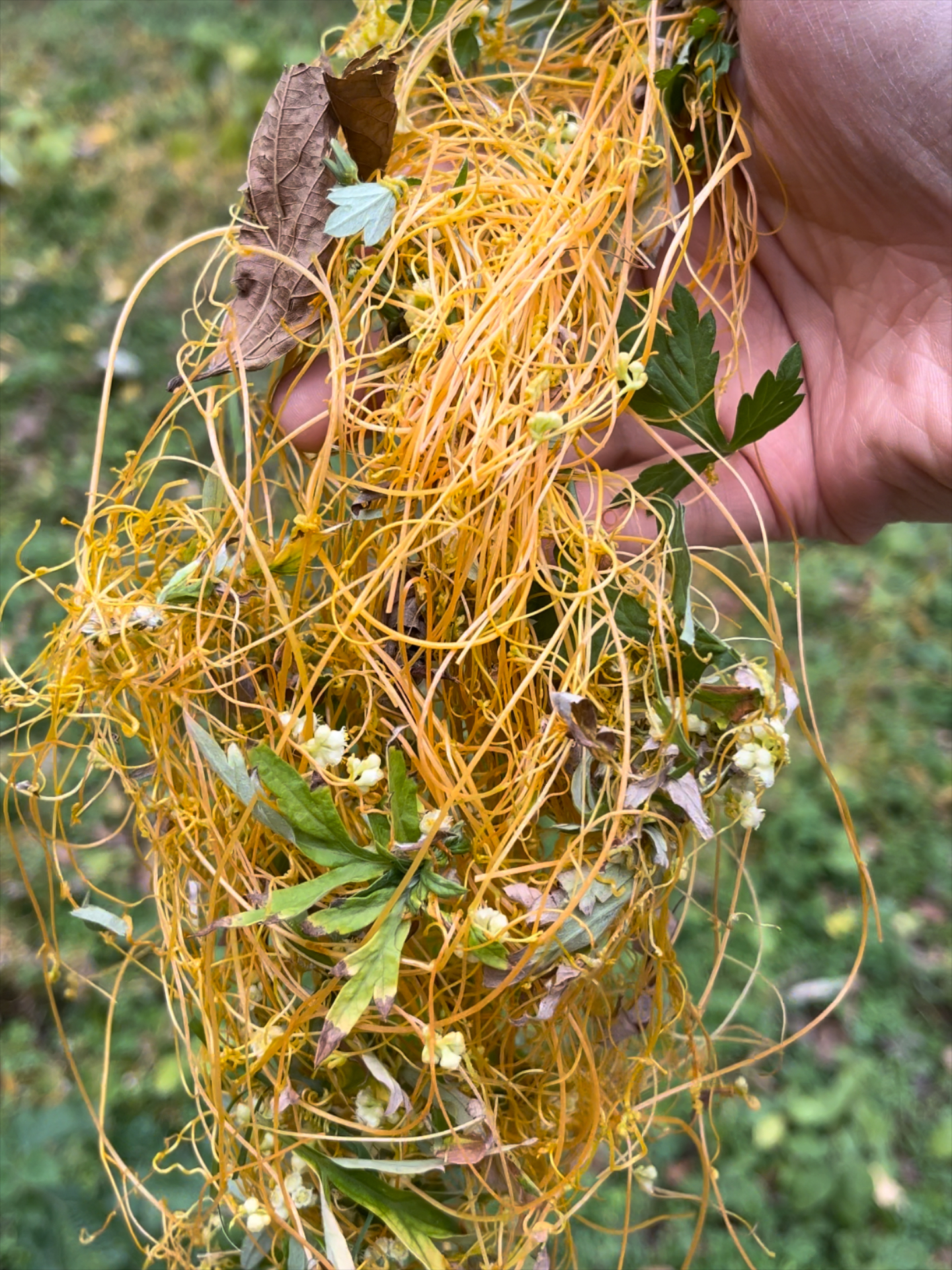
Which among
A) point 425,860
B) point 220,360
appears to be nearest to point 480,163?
point 220,360

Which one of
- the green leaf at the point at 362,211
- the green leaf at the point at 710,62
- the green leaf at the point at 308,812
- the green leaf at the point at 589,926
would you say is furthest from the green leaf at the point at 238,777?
the green leaf at the point at 710,62

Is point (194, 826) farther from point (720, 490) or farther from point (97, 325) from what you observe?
point (97, 325)

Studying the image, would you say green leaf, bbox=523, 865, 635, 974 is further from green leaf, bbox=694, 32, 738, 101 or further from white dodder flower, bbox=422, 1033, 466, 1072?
green leaf, bbox=694, 32, 738, 101

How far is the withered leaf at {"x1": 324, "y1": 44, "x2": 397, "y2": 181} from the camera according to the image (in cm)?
104

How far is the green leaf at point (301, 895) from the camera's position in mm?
944

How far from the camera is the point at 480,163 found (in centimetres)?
123

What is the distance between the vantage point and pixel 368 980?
95cm

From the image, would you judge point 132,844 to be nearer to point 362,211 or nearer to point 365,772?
point 365,772

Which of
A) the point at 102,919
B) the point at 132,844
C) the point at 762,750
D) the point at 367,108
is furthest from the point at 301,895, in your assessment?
the point at 132,844

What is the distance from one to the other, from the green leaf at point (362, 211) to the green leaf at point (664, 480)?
16.2 inches

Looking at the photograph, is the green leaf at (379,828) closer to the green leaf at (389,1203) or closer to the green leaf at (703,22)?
the green leaf at (389,1203)

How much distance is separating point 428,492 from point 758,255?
773mm

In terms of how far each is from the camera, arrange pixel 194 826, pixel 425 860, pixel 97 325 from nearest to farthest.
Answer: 1. pixel 425 860
2. pixel 194 826
3. pixel 97 325

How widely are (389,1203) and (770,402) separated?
0.99 meters
